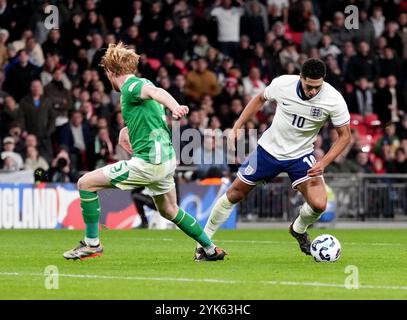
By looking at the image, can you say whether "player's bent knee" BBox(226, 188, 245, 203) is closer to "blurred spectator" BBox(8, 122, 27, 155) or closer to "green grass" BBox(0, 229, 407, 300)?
"green grass" BBox(0, 229, 407, 300)

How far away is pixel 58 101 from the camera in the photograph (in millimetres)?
23969

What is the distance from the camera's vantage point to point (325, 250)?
42.8 feet

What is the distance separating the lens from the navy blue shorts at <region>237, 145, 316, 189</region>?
13539mm

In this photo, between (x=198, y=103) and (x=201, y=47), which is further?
(x=201, y=47)

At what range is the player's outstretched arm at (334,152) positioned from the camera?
1318 centimetres

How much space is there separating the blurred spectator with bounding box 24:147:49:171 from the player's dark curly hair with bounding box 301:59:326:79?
A: 10527 millimetres

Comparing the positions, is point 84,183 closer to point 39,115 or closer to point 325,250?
point 325,250

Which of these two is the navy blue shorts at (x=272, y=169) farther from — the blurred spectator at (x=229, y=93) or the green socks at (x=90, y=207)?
the blurred spectator at (x=229, y=93)

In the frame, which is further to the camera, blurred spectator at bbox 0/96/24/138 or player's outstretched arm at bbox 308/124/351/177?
blurred spectator at bbox 0/96/24/138

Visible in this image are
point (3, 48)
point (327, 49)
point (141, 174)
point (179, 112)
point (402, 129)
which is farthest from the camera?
point (327, 49)

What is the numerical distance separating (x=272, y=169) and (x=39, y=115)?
1067cm

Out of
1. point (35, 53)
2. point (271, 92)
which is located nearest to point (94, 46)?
point (35, 53)

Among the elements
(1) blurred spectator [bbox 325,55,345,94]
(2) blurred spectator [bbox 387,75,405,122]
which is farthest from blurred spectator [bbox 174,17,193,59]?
(2) blurred spectator [bbox 387,75,405,122]

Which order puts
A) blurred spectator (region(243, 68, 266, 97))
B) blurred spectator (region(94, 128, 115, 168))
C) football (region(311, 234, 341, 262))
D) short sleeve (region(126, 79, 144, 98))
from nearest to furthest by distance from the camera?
short sleeve (region(126, 79, 144, 98)) → football (region(311, 234, 341, 262)) → blurred spectator (region(94, 128, 115, 168)) → blurred spectator (region(243, 68, 266, 97))
